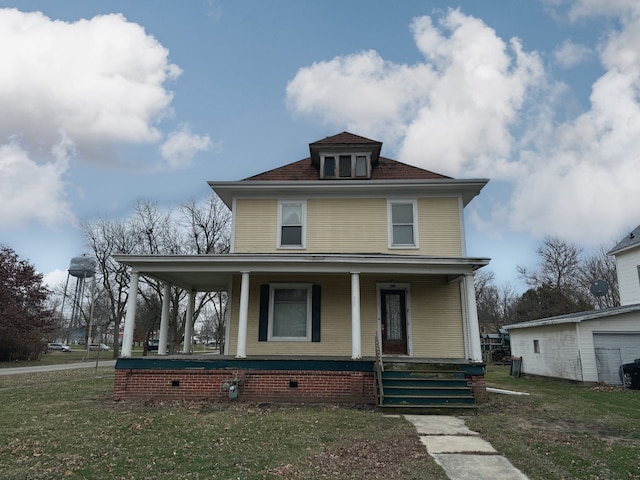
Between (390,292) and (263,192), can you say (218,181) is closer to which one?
(263,192)

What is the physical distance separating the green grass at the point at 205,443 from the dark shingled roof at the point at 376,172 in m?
7.04

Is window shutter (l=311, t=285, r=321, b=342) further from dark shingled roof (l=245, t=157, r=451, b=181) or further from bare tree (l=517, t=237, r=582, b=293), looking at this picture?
bare tree (l=517, t=237, r=582, b=293)

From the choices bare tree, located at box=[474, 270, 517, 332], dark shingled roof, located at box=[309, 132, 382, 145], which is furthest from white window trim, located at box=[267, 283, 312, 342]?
bare tree, located at box=[474, 270, 517, 332]

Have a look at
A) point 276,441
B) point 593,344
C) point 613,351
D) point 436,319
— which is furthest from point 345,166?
point 613,351

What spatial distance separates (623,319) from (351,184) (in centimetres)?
1162

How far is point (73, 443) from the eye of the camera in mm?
6309

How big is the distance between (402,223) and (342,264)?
2965mm

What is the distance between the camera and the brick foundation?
9.82 meters


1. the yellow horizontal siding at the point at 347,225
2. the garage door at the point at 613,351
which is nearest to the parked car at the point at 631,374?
the garage door at the point at 613,351

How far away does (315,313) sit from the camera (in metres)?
11.9

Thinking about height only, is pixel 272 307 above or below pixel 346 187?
below

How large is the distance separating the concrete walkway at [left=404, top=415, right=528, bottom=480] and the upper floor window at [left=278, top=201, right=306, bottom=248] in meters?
6.25

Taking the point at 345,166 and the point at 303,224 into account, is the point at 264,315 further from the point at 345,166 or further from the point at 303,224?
the point at 345,166

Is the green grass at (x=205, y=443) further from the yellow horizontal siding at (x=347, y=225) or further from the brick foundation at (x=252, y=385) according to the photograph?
the yellow horizontal siding at (x=347, y=225)
